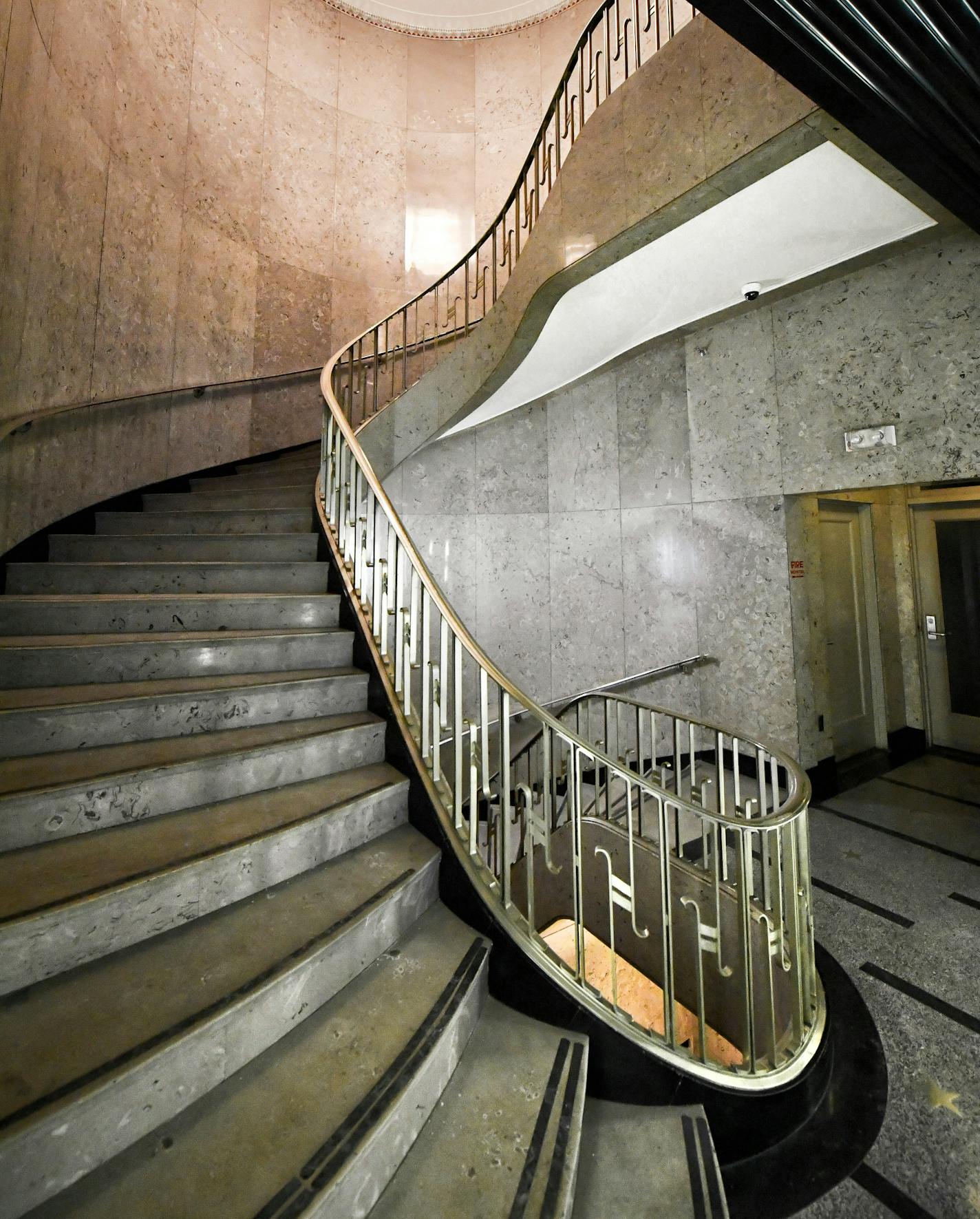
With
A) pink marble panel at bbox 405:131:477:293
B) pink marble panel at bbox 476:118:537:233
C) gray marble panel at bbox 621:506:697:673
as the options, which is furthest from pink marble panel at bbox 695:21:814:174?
pink marble panel at bbox 476:118:537:233

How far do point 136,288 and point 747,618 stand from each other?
5.50 meters

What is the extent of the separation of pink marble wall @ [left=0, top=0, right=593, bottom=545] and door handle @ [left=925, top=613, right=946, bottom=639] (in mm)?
6574

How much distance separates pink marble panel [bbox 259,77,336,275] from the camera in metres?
5.36

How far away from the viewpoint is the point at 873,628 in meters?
5.06

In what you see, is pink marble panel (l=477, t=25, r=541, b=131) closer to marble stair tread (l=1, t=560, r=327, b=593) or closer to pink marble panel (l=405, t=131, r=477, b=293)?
pink marble panel (l=405, t=131, r=477, b=293)

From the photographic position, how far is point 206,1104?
1.12m

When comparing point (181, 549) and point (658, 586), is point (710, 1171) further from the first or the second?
point (658, 586)

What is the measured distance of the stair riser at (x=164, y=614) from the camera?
218 cm

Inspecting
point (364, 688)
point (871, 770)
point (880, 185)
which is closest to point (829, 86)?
point (880, 185)

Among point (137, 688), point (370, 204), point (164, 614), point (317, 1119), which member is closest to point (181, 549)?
point (164, 614)

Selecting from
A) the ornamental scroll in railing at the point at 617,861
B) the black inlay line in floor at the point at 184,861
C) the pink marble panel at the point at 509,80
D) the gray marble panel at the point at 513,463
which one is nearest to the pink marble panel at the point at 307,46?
the pink marble panel at the point at 509,80

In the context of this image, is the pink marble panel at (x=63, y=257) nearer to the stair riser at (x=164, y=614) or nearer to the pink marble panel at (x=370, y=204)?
the stair riser at (x=164, y=614)

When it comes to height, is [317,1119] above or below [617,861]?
above

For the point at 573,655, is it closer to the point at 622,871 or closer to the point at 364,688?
the point at 622,871
